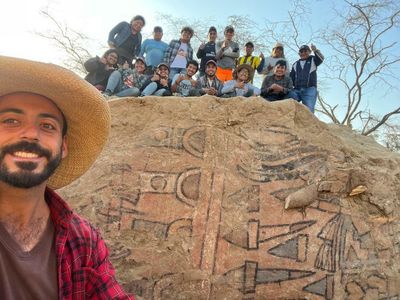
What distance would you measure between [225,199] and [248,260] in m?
0.47

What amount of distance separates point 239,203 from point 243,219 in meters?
0.12

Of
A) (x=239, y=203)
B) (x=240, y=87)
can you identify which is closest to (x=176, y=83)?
(x=240, y=87)

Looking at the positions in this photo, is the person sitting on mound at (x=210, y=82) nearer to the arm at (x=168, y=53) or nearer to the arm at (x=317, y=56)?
the arm at (x=168, y=53)

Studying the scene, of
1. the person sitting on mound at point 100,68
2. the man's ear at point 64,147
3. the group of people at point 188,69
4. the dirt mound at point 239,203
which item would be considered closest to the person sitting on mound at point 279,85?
the group of people at point 188,69

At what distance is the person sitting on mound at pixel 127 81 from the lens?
4.67 m

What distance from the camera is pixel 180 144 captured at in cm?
330

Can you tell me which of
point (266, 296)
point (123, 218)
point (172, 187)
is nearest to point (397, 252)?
point (266, 296)

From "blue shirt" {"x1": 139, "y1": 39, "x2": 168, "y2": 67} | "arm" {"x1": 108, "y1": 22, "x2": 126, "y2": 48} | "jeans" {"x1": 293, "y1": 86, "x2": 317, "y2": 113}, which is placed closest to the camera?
"jeans" {"x1": 293, "y1": 86, "x2": 317, "y2": 113}

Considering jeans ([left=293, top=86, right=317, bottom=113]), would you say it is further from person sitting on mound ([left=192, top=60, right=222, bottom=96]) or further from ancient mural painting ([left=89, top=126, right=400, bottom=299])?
ancient mural painting ([left=89, top=126, right=400, bottom=299])

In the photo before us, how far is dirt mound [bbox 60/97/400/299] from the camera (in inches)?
114

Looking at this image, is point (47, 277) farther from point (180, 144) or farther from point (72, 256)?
point (180, 144)

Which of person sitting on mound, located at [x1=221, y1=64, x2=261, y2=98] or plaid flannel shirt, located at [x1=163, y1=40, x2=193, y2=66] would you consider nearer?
person sitting on mound, located at [x1=221, y1=64, x2=261, y2=98]

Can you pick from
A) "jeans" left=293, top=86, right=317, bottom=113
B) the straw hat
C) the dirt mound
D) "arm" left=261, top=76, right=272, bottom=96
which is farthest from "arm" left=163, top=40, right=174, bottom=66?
the straw hat

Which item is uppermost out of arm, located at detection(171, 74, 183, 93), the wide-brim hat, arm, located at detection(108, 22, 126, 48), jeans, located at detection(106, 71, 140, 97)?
arm, located at detection(108, 22, 126, 48)
